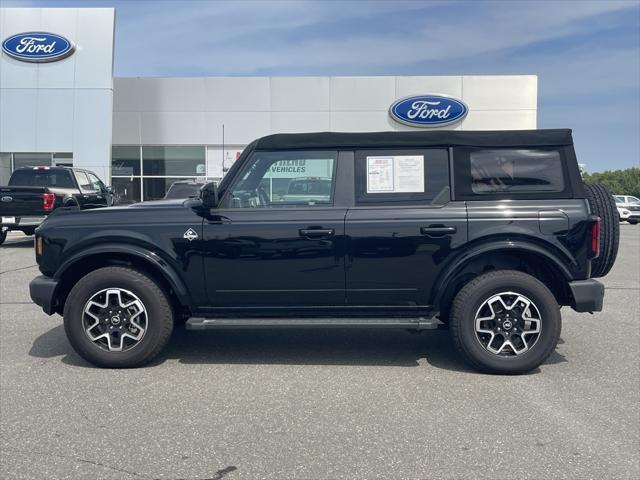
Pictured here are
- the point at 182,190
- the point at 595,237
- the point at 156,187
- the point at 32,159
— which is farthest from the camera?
the point at 156,187

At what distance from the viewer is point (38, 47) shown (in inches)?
842

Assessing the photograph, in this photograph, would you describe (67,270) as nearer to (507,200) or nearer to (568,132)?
(507,200)

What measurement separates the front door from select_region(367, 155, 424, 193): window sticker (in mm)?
319

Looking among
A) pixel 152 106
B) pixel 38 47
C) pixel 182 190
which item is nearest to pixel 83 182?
pixel 182 190

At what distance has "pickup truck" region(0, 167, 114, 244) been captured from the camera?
12.6 meters

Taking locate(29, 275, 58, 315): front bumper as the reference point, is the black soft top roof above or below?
above

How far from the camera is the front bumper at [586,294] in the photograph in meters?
4.44

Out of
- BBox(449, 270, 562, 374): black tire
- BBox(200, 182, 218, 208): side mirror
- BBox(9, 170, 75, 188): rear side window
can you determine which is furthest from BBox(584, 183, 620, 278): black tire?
BBox(9, 170, 75, 188): rear side window

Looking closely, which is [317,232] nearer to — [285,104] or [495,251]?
[495,251]

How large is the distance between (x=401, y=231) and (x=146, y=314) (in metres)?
2.12

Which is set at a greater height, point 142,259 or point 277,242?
point 277,242

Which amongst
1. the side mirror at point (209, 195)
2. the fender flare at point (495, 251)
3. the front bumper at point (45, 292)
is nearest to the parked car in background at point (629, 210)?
the fender flare at point (495, 251)

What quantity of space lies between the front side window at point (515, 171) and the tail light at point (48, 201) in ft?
35.2

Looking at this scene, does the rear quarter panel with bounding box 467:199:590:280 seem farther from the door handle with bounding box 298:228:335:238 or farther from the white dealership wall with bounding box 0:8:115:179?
the white dealership wall with bounding box 0:8:115:179
